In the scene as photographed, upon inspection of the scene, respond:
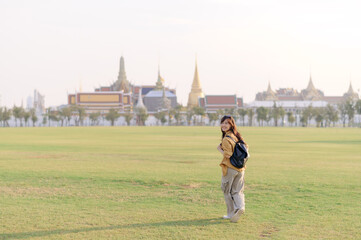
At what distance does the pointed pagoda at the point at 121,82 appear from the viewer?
15162 centimetres

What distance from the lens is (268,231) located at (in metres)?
7.05

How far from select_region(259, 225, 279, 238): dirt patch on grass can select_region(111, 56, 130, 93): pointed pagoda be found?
14506cm

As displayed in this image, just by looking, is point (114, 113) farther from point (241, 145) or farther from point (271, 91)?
point (241, 145)

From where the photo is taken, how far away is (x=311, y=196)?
388 inches

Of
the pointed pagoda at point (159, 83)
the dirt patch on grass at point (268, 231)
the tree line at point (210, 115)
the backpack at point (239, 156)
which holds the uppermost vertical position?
the pointed pagoda at point (159, 83)

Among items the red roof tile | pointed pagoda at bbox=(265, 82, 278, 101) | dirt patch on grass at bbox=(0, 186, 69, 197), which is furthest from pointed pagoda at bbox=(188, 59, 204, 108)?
dirt patch on grass at bbox=(0, 186, 69, 197)

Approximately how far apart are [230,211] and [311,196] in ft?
9.56

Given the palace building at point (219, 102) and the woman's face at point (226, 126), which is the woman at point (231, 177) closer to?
the woman's face at point (226, 126)

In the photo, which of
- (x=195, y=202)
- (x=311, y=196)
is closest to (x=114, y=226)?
(x=195, y=202)

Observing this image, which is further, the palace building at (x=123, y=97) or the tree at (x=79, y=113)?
the palace building at (x=123, y=97)

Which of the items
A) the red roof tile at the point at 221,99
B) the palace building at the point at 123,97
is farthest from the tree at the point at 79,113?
the red roof tile at the point at 221,99

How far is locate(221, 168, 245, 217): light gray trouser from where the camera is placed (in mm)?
7566

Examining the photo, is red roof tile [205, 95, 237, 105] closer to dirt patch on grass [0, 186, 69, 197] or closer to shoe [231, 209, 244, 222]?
dirt patch on grass [0, 186, 69, 197]

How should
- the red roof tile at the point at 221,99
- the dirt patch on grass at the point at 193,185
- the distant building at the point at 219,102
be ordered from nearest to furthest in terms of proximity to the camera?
the dirt patch on grass at the point at 193,185 → the distant building at the point at 219,102 → the red roof tile at the point at 221,99
